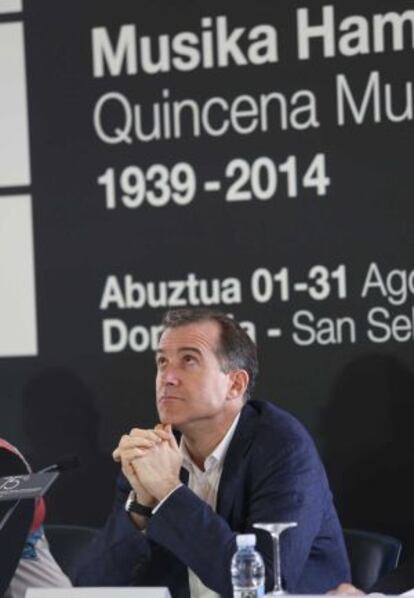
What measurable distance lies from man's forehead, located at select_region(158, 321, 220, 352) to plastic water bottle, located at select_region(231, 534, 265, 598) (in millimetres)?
771

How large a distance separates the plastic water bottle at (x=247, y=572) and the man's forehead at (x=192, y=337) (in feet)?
2.53

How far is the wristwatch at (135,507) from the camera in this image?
7.79 ft

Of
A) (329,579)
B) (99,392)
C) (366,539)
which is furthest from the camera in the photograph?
(99,392)

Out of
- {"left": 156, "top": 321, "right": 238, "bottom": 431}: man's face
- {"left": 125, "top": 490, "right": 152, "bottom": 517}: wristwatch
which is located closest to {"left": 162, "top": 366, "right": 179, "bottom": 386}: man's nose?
{"left": 156, "top": 321, "right": 238, "bottom": 431}: man's face

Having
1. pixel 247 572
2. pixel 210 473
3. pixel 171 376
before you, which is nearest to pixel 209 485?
pixel 210 473

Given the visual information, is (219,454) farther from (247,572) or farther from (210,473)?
(247,572)

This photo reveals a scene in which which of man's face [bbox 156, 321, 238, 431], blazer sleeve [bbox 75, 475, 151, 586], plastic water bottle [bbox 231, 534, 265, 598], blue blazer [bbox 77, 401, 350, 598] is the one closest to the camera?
plastic water bottle [bbox 231, 534, 265, 598]

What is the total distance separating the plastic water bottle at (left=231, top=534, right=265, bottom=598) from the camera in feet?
5.63

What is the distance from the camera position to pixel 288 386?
3.38 meters

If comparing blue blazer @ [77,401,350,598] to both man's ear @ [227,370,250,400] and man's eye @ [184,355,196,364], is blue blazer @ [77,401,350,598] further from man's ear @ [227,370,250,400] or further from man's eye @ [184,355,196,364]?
man's eye @ [184,355,196,364]

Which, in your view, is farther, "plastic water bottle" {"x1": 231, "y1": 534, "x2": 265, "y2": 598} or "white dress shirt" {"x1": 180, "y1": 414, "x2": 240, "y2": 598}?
"white dress shirt" {"x1": 180, "y1": 414, "x2": 240, "y2": 598}

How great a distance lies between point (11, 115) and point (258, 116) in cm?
88

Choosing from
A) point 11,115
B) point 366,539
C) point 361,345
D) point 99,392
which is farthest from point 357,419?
point 11,115

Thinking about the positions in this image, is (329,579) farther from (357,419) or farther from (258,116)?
(258,116)
